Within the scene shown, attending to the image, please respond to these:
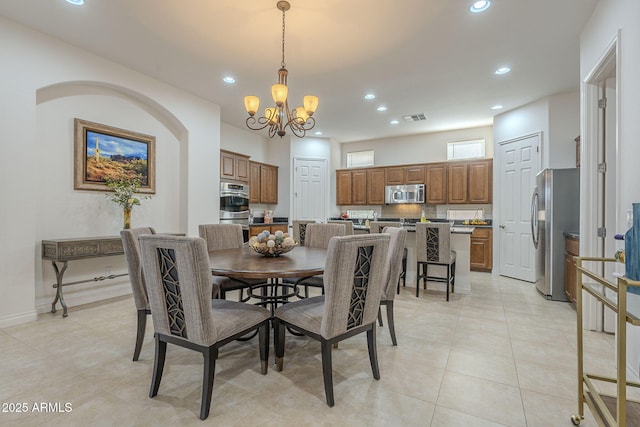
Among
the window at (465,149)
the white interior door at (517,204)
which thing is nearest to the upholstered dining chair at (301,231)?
the white interior door at (517,204)

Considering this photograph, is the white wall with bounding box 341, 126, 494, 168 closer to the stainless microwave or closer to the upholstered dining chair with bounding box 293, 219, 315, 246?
the stainless microwave

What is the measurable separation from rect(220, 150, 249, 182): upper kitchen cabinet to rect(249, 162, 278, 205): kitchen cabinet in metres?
0.26

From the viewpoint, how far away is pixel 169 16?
2.73 meters

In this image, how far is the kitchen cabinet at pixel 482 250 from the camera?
5566mm

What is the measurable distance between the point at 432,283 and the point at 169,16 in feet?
14.1

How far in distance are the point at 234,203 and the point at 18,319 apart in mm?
3162

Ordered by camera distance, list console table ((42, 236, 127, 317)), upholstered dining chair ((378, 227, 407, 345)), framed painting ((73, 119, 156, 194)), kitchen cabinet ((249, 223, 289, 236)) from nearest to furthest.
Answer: upholstered dining chair ((378, 227, 407, 345)) → console table ((42, 236, 127, 317)) → framed painting ((73, 119, 156, 194)) → kitchen cabinet ((249, 223, 289, 236))

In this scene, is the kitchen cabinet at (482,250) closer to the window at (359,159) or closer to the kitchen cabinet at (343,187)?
the kitchen cabinet at (343,187)

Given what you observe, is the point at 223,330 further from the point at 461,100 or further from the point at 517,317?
the point at 461,100

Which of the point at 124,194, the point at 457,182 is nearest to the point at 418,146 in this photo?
the point at 457,182

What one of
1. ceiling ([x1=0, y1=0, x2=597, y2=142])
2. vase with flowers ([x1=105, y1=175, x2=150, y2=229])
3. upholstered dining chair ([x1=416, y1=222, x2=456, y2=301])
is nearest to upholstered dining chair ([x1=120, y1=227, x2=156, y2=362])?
vase with flowers ([x1=105, y1=175, x2=150, y2=229])

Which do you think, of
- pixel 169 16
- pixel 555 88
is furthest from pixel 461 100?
pixel 169 16

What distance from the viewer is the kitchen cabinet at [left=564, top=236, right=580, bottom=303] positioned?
3.38m

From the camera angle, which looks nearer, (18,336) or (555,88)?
(18,336)
